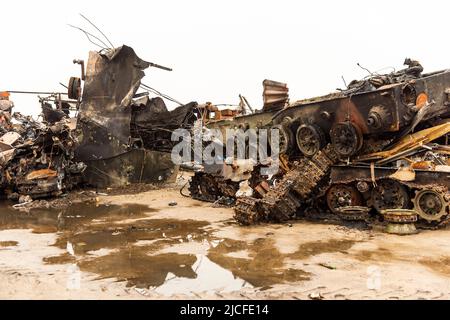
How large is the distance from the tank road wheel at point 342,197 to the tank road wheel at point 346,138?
75cm

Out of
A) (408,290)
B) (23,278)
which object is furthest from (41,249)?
(408,290)

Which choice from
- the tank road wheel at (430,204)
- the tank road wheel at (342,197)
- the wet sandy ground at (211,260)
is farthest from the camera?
the tank road wheel at (342,197)

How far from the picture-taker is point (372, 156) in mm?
9898

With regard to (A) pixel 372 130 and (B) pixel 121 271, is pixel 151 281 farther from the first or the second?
(A) pixel 372 130

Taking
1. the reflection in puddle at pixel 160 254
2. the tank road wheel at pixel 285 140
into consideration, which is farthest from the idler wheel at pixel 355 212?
the tank road wheel at pixel 285 140

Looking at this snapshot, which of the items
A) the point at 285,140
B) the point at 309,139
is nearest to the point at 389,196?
the point at 309,139

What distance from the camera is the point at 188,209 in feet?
39.9

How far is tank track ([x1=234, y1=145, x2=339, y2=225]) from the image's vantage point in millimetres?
9734

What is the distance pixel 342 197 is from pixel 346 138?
135cm

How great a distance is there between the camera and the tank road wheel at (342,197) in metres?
9.87

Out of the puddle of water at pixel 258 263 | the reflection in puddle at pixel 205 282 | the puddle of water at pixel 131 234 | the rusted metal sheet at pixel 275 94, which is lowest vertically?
the reflection in puddle at pixel 205 282

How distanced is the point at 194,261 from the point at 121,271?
1173 mm

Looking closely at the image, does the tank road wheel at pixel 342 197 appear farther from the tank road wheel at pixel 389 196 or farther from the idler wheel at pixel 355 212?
the tank road wheel at pixel 389 196
